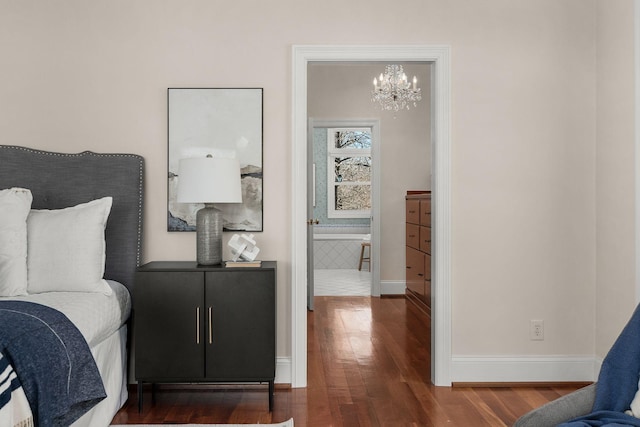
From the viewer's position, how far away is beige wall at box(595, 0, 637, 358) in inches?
114

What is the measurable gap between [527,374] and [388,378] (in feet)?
2.82

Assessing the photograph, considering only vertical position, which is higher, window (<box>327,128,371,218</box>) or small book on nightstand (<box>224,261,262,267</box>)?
window (<box>327,128,371,218</box>)

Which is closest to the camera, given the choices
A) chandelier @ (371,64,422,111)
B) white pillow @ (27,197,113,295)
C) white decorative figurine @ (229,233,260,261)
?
white pillow @ (27,197,113,295)

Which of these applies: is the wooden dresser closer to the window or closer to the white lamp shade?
the white lamp shade

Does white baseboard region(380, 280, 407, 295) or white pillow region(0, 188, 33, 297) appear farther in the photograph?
white baseboard region(380, 280, 407, 295)

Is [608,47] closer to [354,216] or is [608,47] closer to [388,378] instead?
[388,378]

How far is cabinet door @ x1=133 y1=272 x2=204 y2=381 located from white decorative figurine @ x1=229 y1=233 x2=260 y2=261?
0.79 ft

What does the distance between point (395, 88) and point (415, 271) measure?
82.4 inches

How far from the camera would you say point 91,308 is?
250cm

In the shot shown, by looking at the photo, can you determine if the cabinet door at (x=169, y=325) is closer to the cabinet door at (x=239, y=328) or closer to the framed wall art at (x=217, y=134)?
the cabinet door at (x=239, y=328)

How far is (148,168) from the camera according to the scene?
3230 millimetres

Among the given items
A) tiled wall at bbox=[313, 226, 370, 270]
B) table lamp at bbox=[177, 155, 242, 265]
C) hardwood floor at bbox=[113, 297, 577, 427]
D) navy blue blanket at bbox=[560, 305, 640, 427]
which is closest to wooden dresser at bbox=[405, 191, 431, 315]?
hardwood floor at bbox=[113, 297, 577, 427]

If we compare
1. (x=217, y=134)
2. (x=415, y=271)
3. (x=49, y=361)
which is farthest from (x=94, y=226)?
(x=415, y=271)

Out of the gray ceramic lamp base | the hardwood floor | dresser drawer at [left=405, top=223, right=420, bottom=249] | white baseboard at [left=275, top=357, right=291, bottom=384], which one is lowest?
the hardwood floor
